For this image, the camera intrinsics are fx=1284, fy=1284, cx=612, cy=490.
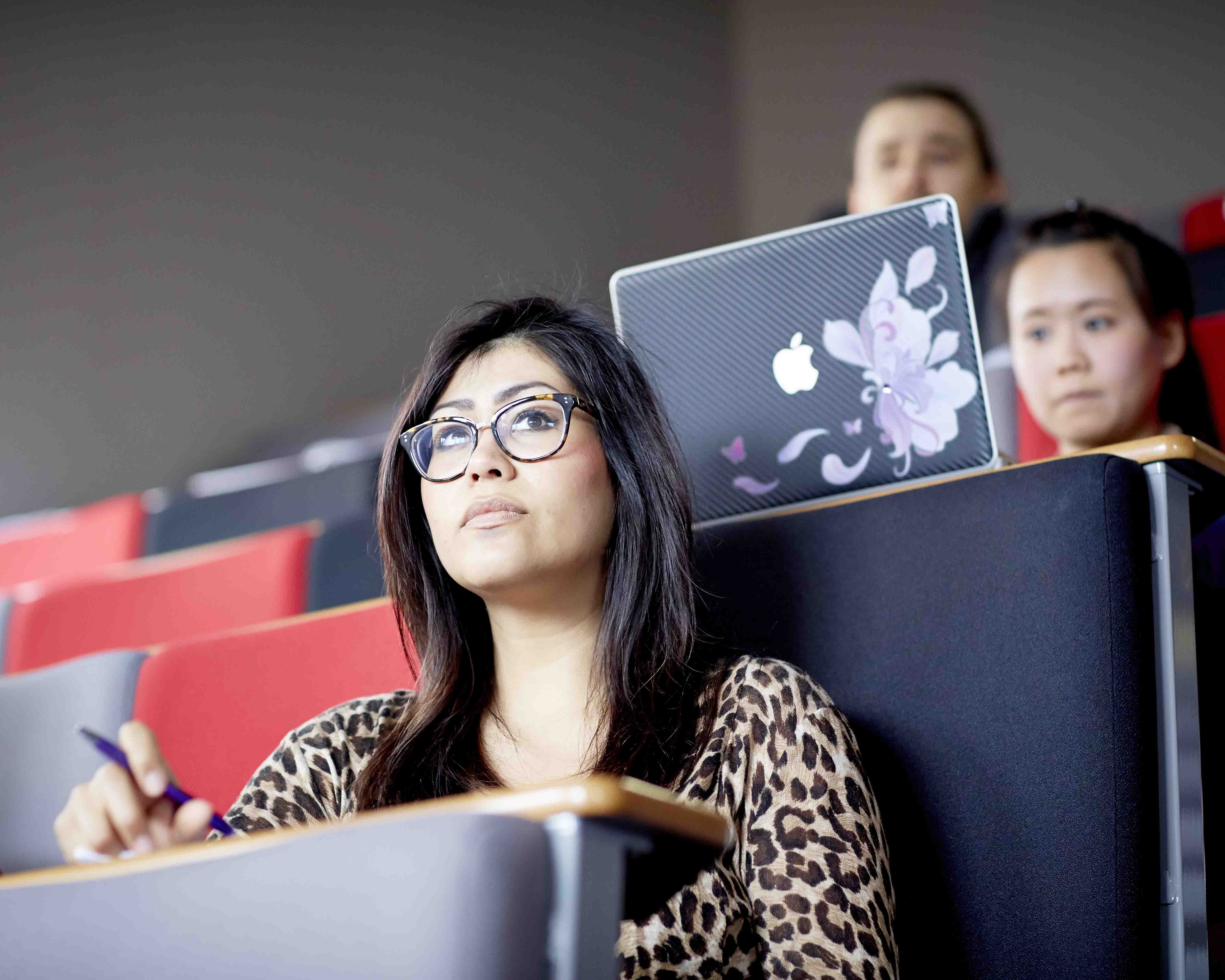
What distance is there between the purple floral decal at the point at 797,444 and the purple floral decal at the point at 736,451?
4 cm

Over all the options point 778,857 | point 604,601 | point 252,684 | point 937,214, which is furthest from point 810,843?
point 252,684

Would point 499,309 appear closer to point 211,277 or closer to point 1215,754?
point 1215,754

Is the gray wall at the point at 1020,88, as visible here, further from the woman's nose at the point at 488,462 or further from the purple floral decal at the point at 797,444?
the woman's nose at the point at 488,462

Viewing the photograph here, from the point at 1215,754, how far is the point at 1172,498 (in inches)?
10.3

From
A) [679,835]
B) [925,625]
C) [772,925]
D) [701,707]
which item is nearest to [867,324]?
[925,625]

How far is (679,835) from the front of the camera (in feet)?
1.81

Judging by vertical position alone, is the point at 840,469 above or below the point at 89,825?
above

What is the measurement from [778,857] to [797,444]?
1.55 ft

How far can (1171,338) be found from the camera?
6.16 feet

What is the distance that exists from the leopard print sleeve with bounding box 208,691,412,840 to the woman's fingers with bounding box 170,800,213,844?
0.33m

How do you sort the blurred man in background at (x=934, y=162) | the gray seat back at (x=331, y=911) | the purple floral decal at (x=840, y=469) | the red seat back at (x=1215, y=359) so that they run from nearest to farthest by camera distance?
the gray seat back at (x=331, y=911) → the purple floral decal at (x=840, y=469) → the red seat back at (x=1215, y=359) → the blurred man in background at (x=934, y=162)

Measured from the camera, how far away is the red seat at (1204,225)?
275 centimetres

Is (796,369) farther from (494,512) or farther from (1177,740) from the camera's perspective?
(1177,740)

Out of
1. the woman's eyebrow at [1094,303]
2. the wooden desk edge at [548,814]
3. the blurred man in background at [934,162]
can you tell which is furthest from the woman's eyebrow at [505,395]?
the blurred man in background at [934,162]
